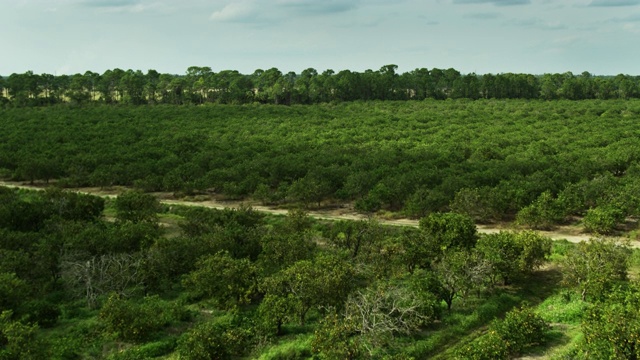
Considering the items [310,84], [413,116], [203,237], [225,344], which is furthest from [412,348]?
[310,84]

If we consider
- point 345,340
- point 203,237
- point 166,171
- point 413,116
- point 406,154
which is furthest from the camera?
point 413,116

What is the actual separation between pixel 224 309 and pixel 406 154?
1456 inches

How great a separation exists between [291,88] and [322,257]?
116106mm

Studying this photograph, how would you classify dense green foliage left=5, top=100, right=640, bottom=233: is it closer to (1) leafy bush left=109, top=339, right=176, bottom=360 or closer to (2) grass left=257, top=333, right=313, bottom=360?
(2) grass left=257, top=333, right=313, bottom=360

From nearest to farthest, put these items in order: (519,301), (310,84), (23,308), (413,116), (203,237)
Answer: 1. (23,308)
2. (519,301)
3. (203,237)
4. (413,116)
5. (310,84)

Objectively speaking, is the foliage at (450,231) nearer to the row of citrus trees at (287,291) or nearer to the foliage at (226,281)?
the row of citrus trees at (287,291)

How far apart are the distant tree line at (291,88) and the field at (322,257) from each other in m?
75.6

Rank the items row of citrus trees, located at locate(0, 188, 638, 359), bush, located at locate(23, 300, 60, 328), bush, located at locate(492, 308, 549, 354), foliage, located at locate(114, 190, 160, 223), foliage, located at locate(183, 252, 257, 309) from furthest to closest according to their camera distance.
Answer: foliage, located at locate(114, 190, 160, 223)
foliage, located at locate(183, 252, 257, 309)
bush, located at locate(23, 300, 60, 328)
row of citrus trees, located at locate(0, 188, 638, 359)
bush, located at locate(492, 308, 549, 354)

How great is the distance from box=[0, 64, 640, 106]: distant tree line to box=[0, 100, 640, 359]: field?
248 feet

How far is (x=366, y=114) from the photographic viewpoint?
101938 millimetres

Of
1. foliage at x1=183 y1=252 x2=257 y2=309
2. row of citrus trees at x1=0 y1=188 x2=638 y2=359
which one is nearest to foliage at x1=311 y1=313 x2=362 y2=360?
row of citrus trees at x1=0 y1=188 x2=638 y2=359

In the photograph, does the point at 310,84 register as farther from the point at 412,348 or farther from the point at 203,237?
the point at 412,348

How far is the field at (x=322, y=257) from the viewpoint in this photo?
21141 mm

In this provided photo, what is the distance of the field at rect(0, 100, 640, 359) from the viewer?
21141 mm
